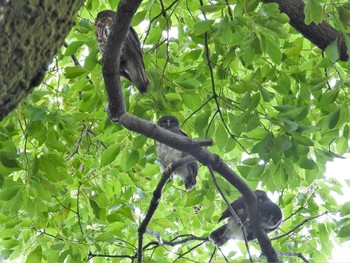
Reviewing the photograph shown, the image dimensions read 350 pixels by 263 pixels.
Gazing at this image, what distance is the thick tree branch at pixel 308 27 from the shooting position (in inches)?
→ 145

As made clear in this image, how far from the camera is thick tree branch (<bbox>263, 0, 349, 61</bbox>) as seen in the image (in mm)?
3695

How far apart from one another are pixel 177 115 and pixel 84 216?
106 centimetres

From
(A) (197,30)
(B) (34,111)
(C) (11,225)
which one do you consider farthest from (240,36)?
(C) (11,225)

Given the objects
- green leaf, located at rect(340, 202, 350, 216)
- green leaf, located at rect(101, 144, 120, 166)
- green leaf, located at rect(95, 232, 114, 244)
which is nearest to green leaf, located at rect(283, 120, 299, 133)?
green leaf, located at rect(340, 202, 350, 216)

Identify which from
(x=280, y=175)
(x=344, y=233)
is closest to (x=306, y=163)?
(x=280, y=175)

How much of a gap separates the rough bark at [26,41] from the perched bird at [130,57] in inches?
81.2

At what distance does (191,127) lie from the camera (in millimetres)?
3852

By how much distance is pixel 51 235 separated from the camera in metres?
3.86

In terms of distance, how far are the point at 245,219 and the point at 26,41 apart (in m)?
3.15

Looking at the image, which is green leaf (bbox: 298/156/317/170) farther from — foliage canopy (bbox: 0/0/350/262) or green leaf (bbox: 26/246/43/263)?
green leaf (bbox: 26/246/43/263)

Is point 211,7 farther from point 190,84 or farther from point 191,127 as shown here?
point 191,127

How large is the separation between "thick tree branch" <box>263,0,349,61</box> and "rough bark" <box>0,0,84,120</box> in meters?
2.49

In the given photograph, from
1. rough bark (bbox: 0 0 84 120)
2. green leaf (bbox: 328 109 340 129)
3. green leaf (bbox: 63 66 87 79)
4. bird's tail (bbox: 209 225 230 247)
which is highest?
green leaf (bbox: 63 66 87 79)

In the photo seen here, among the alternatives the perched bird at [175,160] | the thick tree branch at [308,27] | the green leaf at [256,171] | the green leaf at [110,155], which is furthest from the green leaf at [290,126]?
the perched bird at [175,160]
